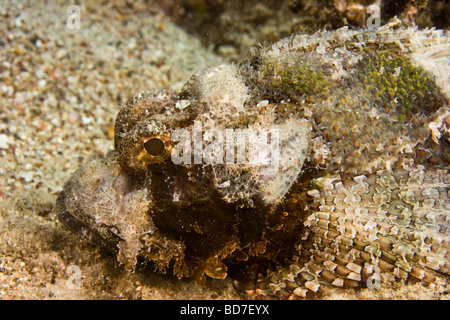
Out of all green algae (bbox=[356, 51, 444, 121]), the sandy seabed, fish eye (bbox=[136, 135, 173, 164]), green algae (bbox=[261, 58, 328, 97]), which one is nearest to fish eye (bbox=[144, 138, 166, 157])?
fish eye (bbox=[136, 135, 173, 164])

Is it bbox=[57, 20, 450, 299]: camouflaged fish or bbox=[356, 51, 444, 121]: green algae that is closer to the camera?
bbox=[57, 20, 450, 299]: camouflaged fish

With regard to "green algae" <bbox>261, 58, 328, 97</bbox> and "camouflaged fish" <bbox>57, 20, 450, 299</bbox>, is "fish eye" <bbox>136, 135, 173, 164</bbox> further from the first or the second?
"green algae" <bbox>261, 58, 328, 97</bbox>

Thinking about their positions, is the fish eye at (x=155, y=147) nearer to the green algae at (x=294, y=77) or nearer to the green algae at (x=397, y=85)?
the green algae at (x=294, y=77)

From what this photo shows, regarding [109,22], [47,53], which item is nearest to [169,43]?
[109,22]

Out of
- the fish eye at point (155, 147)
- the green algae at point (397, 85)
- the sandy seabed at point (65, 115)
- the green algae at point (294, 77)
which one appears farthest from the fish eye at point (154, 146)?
the green algae at point (397, 85)

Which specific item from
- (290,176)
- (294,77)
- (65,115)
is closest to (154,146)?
(290,176)

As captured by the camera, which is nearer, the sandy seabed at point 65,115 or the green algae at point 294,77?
the green algae at point 294,77

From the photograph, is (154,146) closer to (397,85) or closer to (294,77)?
(294,77)

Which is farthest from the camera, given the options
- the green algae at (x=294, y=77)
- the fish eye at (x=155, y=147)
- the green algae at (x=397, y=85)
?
the green algae at (x=397, y=85)
